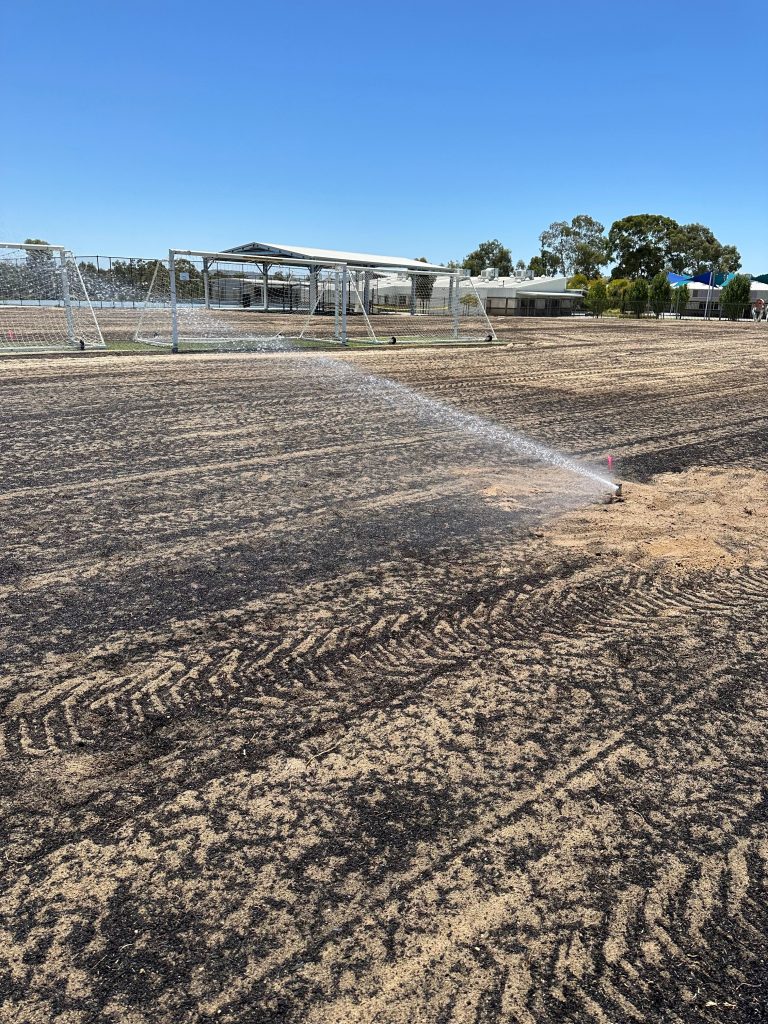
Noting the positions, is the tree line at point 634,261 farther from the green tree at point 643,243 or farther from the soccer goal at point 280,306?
the soccer goal at point 280,306

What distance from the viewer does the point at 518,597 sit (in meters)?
3.63

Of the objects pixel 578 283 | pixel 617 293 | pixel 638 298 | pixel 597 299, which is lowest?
pixel 638 298

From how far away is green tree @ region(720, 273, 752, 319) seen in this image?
62.0m

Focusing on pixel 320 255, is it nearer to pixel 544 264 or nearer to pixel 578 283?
pixel 578 283

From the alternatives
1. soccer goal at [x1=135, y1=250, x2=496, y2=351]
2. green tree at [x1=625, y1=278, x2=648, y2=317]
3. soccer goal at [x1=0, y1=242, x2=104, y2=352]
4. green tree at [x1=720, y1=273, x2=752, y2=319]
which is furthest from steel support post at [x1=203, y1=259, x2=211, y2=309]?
green tree at [x1=720, y1=273, x2=752, y2=319]

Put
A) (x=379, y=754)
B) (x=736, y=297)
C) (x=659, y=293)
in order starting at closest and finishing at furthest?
(x=379, y=754) < (x=736, y=297) < (x=659, y=293)

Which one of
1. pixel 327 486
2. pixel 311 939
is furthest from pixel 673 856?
pixel 327 486

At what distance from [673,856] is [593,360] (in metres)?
16.7

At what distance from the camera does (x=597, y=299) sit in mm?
68250

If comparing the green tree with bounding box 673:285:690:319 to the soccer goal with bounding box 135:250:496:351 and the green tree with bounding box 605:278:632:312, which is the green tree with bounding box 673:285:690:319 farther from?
the soccer goal with bounding box 135:250:496:351

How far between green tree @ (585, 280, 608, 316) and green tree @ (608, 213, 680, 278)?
23780 millimetres

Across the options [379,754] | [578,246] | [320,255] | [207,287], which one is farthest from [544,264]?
[379,754]

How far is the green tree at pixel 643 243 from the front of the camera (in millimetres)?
94438

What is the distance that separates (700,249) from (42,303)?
94079 mm
